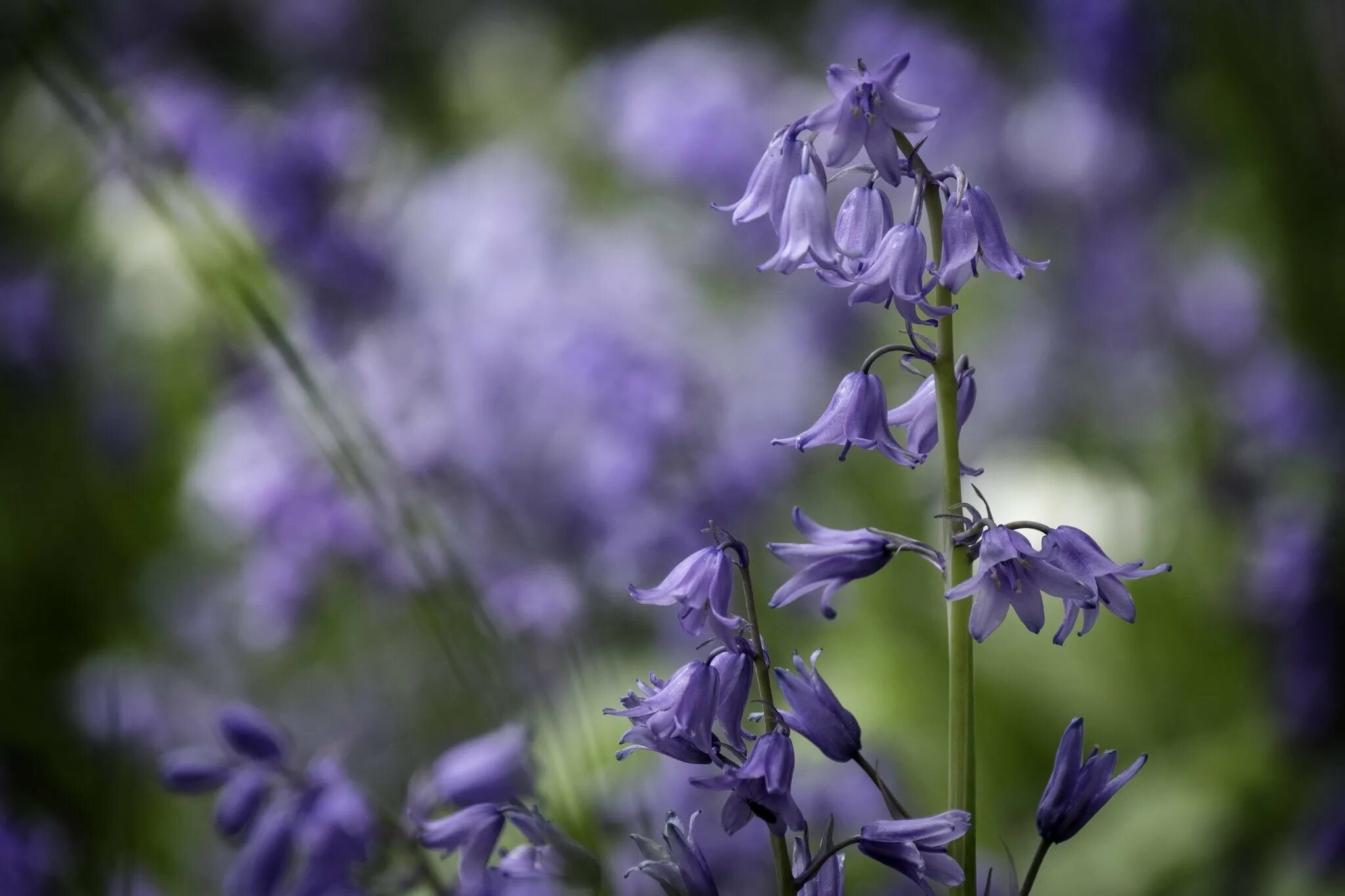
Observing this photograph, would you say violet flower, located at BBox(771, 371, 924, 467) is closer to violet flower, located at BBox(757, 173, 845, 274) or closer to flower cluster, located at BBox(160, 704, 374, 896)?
violet flower, located at BBox(757, 173, 845, 274)

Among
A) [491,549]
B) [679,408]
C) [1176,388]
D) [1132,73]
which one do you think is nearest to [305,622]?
[491,549]

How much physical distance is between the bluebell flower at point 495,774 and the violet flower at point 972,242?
36cm

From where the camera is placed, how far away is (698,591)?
589 mm

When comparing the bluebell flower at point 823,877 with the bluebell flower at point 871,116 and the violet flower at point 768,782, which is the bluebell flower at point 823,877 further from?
the bluebell flower at point 871,116

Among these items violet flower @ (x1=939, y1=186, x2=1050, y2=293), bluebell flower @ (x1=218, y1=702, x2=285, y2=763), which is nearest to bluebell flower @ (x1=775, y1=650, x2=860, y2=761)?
violet flower @ (x1=939, y1=186, x2=1050, y2=293)

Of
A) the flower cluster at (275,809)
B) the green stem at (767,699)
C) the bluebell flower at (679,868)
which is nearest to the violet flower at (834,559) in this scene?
the green stem at (767,699)

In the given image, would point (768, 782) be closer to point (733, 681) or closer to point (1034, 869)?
point (733, 681)

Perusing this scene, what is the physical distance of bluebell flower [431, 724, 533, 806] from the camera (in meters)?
0.63

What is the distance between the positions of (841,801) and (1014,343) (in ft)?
6.02

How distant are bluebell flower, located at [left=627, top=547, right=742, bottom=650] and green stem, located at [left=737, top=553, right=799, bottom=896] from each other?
1cm

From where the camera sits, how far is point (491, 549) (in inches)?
70.1

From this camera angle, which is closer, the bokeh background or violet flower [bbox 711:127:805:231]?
violet flower [bbox 711:127:805:231]

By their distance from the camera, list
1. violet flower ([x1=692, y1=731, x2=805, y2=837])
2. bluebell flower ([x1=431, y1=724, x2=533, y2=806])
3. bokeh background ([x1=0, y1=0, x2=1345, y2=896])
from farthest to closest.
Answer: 1. bokeh background ([x1=0, y1=0, x2=1345, y2=896])
2. bluebell flower ([x1=431, y1=724, x2=533, y2=806])
3. violet flower ([x1=692, y1=731, x2=805, y2=837])

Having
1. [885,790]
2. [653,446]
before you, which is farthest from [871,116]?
[653,446]
